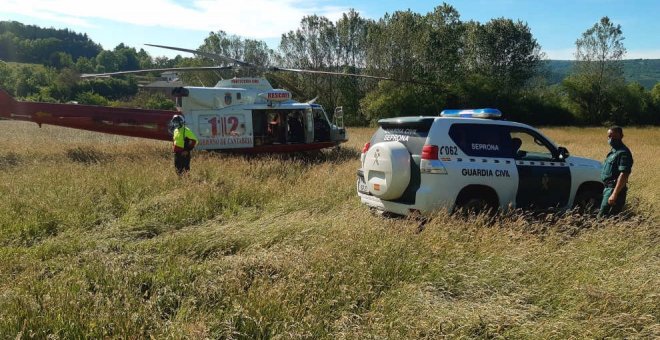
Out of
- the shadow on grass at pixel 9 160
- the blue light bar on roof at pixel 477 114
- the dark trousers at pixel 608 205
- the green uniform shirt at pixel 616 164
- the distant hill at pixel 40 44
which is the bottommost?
the dark trousers at pixel 608 205

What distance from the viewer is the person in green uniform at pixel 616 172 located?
6.18m

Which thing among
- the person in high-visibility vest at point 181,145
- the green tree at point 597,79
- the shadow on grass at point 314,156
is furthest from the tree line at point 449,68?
the person in high-visibility vest at point 181,145

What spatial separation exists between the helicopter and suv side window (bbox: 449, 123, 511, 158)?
25.2ft

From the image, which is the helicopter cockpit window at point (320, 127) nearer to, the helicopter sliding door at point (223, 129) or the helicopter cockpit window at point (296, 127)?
the helicopter cockpit window at point (296, 127)

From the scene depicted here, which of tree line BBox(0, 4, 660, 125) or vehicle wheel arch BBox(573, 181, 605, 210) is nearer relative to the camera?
vehicle wheel arch BBox(573, 181, 605, 210)

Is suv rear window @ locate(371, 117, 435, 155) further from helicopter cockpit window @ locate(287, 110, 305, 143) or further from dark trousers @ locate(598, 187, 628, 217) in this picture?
helicopter cockpit window @ locate(287, 110, 305, 143)

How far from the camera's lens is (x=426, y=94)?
153 feet

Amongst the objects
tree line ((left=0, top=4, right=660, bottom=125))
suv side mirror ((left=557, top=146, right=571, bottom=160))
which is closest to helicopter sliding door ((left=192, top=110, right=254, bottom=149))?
suv side mirror ((left=557, top=146, right=571, bottom=160))

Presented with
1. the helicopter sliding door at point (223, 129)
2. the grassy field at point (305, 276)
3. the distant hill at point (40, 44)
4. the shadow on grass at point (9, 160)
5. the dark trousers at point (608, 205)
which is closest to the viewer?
the grassy field at point (305, 276)

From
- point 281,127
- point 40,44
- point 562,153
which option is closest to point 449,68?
point 281,127

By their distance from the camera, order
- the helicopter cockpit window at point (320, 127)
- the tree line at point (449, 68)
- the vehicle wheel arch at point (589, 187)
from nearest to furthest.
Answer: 1. the vehicle wheel arch at point (589, 187)
2. the helicopter cockpit window at point (320, 127)
3. the tree line at point (449, 68)

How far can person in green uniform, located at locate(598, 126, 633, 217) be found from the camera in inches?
243

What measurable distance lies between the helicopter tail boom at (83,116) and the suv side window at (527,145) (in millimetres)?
10375

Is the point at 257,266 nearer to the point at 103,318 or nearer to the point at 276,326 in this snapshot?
the point at 276,326
